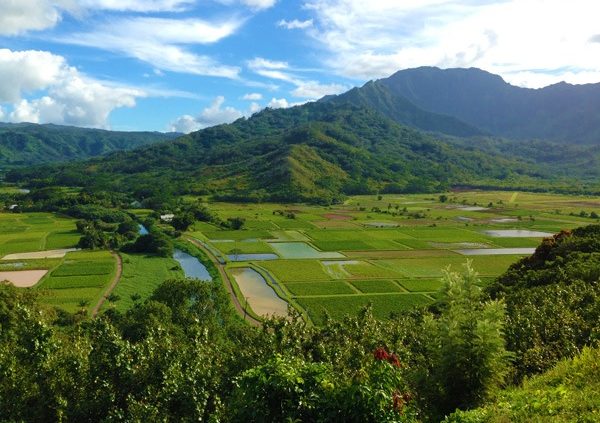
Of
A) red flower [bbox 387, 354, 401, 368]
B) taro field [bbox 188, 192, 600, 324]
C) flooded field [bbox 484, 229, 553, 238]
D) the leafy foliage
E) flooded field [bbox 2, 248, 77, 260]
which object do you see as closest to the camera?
red flower [bbox 387, 354, 401, 368]

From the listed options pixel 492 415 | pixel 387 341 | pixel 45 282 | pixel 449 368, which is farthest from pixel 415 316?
pixel 45 282

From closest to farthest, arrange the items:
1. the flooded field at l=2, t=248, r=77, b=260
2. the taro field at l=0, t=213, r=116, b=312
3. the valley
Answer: the taro field at l=0, t=213, r=116, b=312
the valley
the flooded field at l=2, t=248, r=77, b=260

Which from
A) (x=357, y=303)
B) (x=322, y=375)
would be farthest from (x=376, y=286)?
(x=322, y=375)

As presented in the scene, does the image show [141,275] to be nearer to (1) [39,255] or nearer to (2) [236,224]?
(1) [39,255]

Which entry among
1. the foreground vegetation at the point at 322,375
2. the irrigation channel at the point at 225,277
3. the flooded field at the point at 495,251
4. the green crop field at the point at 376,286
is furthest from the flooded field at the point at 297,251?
the foreground vegetation at the point at 322,375

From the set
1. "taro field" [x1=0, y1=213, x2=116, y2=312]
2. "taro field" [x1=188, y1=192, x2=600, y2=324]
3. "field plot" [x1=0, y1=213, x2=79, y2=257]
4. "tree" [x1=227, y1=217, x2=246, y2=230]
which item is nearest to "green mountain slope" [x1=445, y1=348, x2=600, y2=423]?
"taro field" [x1=188, y1=192, x2=600, y2=324]

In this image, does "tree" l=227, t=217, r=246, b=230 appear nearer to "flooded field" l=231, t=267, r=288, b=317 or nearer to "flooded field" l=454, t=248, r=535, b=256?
"flooded field" l=231, t=267, r=288, b=317

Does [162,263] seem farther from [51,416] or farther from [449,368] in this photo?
[449,368]

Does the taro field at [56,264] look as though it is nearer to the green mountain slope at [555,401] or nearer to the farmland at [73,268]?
the farmland at [73,268]
